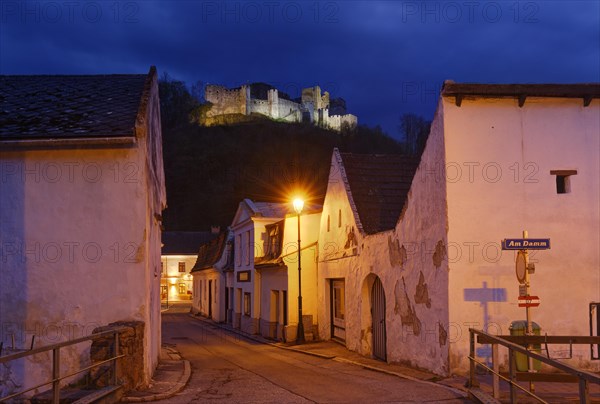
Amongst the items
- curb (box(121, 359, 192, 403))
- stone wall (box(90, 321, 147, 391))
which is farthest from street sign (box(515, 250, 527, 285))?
stone wall (box(90, 321, 147, 391))

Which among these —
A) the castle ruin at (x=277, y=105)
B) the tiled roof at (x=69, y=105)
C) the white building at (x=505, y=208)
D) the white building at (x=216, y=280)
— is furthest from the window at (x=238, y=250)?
the castle ruin at (x=277, y=105)

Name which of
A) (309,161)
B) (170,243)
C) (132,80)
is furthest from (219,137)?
(132,80)

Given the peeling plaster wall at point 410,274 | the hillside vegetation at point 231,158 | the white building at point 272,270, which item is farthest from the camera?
the hillside vegetation at point 231,158

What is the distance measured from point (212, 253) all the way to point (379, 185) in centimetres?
2496

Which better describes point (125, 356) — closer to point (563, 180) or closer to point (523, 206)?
point (523, 206)

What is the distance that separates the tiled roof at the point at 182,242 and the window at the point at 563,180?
6299 cm

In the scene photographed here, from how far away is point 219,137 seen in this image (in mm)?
118000

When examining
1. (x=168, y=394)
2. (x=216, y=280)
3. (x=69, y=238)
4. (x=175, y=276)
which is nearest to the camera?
(x=168, y=394)

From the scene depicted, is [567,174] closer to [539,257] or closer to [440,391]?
[539,257]

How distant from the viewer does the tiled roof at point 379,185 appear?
19312 millimetres

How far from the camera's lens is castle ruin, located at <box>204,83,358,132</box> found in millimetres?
128375

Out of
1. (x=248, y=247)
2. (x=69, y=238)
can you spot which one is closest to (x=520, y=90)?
(x=69, y=238)

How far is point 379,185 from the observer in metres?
20.4

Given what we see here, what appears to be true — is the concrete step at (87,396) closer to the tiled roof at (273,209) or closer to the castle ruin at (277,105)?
the tiled roof at (273,209)
